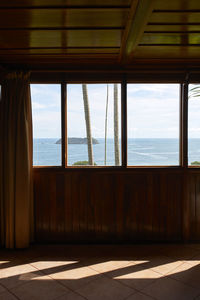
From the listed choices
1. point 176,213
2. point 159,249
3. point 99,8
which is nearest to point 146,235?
point 159,249

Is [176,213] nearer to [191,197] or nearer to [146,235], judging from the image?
[191,197]

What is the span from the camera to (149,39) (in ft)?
7.88

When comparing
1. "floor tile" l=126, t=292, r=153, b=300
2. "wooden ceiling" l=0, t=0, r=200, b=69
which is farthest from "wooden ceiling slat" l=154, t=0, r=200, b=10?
"floor tile" l=126, t=292, r=153, b=300

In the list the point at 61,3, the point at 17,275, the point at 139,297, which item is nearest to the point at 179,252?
the point at 139,297

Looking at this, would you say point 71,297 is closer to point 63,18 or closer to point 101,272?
point 101,272

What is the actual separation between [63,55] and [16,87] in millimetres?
712

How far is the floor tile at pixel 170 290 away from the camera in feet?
6.97

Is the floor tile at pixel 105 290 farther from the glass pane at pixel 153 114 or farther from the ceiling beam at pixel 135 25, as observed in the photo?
the ceiling beam at pixel 135 25

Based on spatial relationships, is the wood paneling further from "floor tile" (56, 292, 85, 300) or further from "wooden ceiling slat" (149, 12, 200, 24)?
"floor tile" (56, 292, 85, 300)

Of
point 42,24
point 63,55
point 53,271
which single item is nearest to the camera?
point 42,24

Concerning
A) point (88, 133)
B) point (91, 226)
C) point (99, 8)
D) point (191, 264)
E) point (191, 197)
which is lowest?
point (191, 264)

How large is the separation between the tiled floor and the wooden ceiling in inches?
88.1

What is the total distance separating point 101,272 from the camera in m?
2.54

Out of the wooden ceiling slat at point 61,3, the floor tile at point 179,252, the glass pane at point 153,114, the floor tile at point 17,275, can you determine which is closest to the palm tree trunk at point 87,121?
the glass pane at point 153,114
